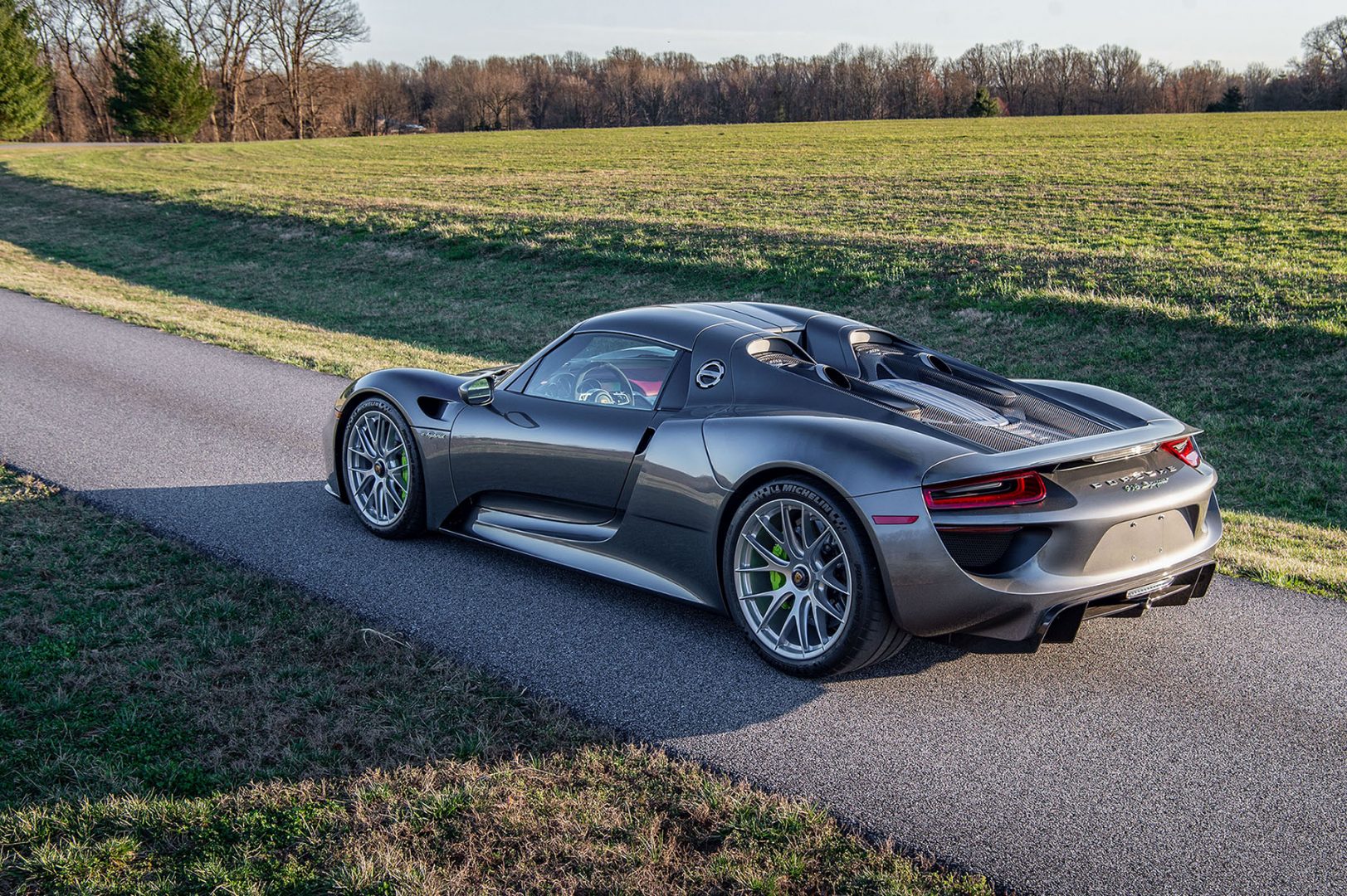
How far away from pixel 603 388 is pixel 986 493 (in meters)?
2.00

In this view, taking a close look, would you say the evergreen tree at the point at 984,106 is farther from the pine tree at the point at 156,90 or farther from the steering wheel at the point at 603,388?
the steering wheel at the point at 603,388

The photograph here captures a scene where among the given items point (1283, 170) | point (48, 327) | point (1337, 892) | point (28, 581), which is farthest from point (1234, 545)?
point (1283, 170)

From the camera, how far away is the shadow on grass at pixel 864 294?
10.2 metres

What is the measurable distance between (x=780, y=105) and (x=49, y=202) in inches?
2807

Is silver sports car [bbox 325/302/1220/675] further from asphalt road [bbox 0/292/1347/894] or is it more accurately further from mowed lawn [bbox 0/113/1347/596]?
mowed lawn [bbox 0/113/1347/596]

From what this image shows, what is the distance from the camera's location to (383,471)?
6008 millimetres

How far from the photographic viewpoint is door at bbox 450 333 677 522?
498 centimetres

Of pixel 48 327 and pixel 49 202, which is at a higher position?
pixel 49 202

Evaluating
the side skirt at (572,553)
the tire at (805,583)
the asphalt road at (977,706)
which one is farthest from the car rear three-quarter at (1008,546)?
the side skirt at (572,553)

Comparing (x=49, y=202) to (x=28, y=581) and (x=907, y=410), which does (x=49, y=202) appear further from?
(x=907, y=410)

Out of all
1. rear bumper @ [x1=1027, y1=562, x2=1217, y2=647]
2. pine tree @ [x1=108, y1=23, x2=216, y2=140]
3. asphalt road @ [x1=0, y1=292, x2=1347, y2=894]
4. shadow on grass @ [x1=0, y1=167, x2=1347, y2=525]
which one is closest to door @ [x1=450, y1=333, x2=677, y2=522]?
asphalt road @ [x1=0, y1=292, x2=1347, y2=894]

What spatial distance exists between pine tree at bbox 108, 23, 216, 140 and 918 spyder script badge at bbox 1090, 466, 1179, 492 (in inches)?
2510

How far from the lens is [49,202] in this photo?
97.6 ft

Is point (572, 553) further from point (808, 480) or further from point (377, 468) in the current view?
point (377, 468)
